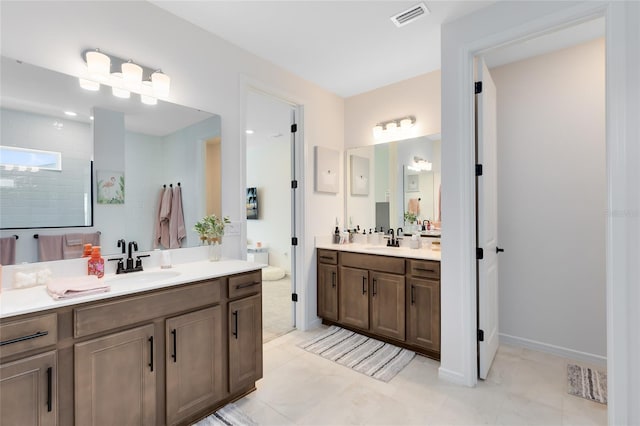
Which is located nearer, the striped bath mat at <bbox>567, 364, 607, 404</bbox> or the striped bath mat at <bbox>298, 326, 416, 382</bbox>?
the striped bath mat at <bbox>567, 364, 607, 404</bbox>

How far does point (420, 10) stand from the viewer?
213 cm

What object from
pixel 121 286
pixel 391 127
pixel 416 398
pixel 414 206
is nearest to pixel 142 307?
pixel 121 286

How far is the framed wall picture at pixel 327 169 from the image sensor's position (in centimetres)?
338

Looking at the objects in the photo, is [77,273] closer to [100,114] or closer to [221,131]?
[100,114]

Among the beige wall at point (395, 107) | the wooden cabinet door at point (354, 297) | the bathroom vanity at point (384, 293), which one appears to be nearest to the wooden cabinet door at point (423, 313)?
the bathroom vanity at point (384, 293)

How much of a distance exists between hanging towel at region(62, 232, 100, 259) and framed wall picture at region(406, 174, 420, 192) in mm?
2848

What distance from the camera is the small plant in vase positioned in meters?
2.29

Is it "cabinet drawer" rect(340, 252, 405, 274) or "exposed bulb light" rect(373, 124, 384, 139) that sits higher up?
"exposed bulb light" rect(373, 124, 384, 139)

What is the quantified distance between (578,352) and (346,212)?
254cm

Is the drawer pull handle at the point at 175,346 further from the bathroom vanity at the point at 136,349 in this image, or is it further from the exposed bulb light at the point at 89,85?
the exposed bulb light at the point at 89,85

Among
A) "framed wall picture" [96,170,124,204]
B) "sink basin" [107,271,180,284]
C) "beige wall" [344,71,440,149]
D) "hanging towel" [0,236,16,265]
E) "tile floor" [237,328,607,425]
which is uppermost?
"beige wall" [344,71,440,149]

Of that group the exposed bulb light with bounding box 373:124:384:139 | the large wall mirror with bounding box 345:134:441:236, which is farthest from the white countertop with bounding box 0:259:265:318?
the exposed bulb light with bounding box 373:124:384:139

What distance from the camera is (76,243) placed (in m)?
1.76

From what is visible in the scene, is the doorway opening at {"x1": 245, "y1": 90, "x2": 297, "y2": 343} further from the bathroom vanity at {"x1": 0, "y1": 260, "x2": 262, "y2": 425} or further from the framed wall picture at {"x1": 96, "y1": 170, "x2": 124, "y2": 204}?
the framed wall picture at {"x1": 96, "y1": 170, "x2": 124, "y2": 204}
